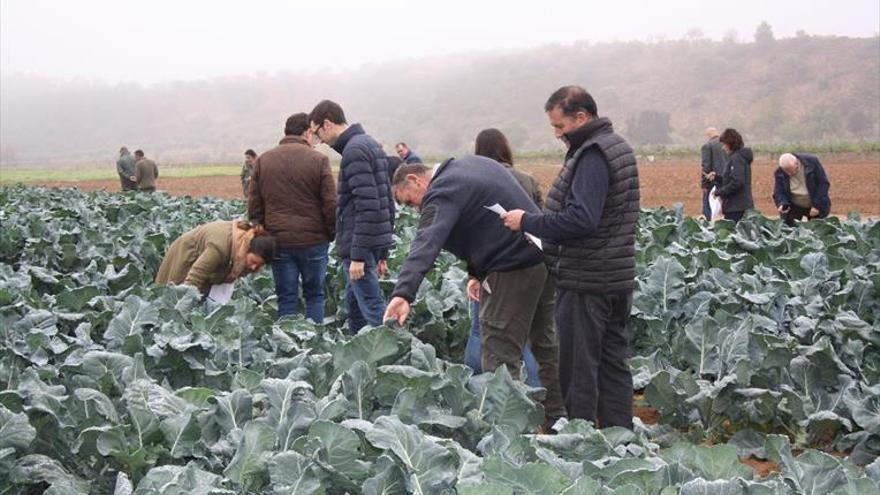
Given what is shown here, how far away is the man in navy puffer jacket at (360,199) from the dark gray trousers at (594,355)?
1.90m

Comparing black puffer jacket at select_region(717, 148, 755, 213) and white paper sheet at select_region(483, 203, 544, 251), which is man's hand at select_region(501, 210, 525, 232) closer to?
white paper sheet at select_region(483, 203, 544, 251)

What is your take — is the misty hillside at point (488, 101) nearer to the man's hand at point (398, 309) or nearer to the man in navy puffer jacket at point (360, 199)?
the man in navy puffer jacket at point (360, 199)

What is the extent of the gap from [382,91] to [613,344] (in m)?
161

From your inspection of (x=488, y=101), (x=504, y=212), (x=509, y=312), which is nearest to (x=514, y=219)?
(x=504, y=212)

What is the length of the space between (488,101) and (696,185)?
342 ft

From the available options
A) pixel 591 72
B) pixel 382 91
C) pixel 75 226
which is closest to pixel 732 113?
pixel 591 72

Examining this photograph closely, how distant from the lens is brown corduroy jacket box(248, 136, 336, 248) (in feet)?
22.1

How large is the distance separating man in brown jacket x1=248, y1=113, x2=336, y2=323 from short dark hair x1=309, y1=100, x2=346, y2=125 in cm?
47

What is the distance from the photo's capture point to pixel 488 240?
488cm

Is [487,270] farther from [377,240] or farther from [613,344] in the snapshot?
[377,240]

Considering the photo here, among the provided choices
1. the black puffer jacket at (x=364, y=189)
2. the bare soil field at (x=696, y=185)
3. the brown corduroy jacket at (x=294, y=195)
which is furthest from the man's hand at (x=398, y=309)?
the bare soil field at (x=696, y=185)

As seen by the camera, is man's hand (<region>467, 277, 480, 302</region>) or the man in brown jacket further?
the man in brown jacket

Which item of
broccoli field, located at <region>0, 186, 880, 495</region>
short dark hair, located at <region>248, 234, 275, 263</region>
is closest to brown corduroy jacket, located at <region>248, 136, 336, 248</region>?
short dark hair, located at <region>248, 234, 275, 263</region>

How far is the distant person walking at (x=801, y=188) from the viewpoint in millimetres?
10570
